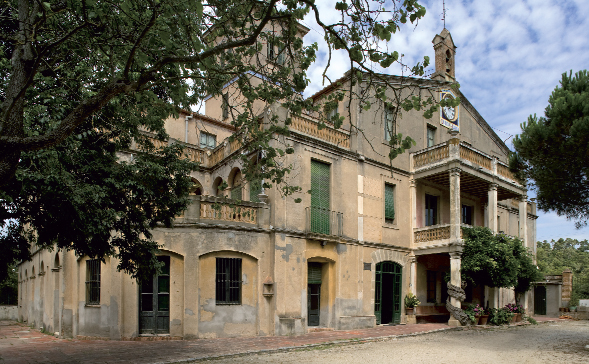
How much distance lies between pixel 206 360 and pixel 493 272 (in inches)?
515

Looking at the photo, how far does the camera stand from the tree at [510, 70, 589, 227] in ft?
40.7

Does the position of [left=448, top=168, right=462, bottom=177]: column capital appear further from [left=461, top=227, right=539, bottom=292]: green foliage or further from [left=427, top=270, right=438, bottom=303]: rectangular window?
[left=427, top=270, right=438, bottom=303]: rectangular window

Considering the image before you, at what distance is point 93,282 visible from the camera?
15.5 metres

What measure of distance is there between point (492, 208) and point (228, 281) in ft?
42.0

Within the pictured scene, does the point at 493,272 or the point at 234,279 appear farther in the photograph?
the point at 493,272

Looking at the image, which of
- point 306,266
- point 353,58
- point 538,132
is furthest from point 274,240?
point 353,58

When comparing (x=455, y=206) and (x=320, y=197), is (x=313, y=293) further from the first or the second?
(x=455, y=206)

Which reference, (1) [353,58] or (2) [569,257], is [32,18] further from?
(2) [569,257]

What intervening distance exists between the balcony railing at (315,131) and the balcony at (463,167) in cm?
434

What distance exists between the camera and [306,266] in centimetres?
1677

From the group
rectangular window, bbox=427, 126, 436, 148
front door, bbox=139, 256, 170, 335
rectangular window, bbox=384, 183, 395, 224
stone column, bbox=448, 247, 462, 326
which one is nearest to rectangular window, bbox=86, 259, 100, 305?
front door, bbox=139, 256, 170, 335

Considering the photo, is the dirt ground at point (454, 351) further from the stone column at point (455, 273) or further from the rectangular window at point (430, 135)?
the rectangular window at point (430, 135)

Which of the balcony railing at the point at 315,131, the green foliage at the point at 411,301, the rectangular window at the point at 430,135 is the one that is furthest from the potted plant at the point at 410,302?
the rectangular window at the point at 430,135

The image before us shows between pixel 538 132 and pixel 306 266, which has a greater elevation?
pixel 538 132
